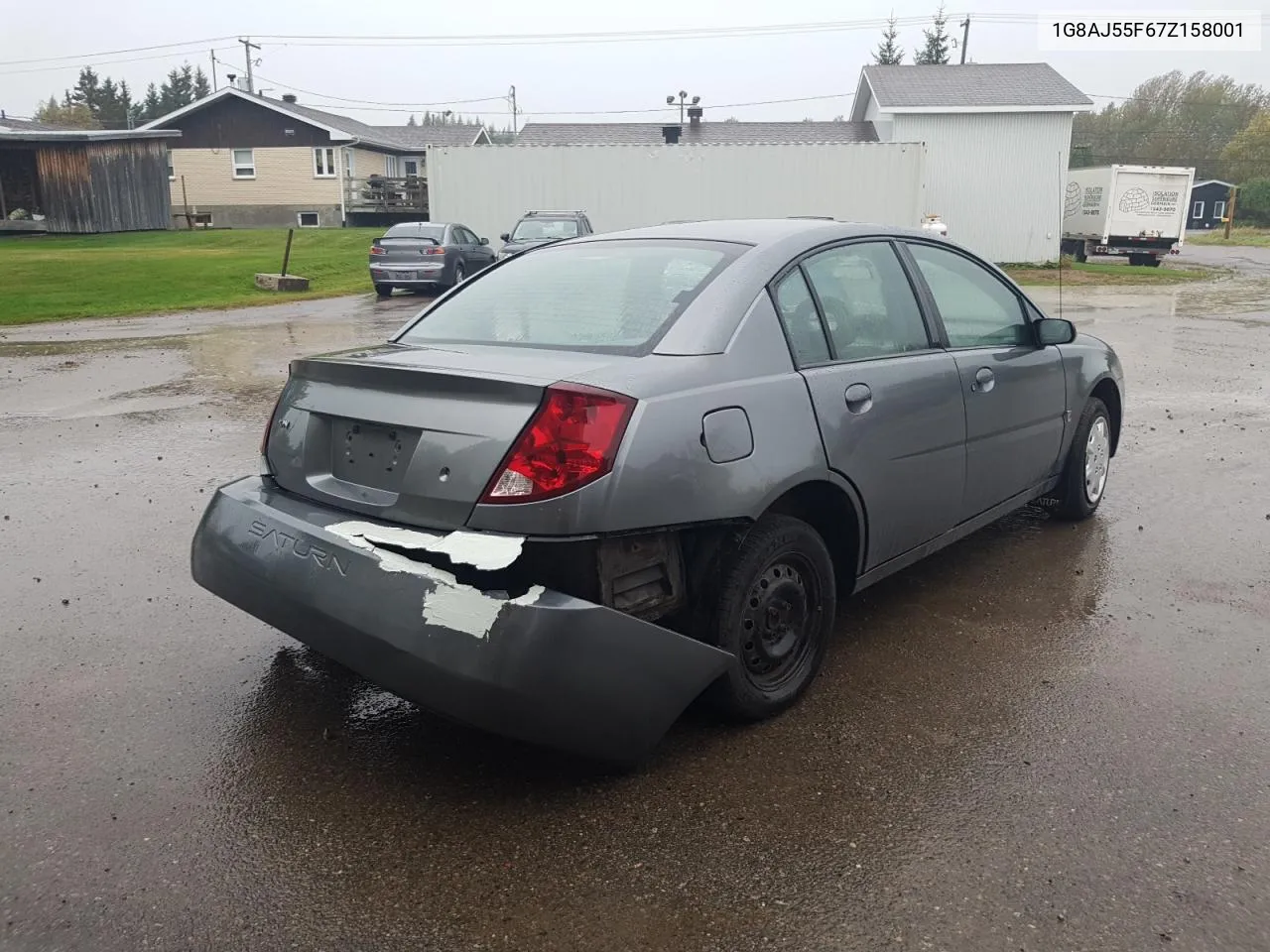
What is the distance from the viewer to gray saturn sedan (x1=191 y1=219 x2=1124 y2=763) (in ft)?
9.20

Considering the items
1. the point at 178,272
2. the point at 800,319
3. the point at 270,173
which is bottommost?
the point at 178,272

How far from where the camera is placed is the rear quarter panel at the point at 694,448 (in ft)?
9.26

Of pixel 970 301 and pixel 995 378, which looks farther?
pixel 970 301

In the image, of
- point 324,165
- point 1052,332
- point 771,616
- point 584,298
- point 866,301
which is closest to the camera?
point 771,616

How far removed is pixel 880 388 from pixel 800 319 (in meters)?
0.43

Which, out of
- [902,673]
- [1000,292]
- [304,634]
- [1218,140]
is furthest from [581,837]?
[1218,140]

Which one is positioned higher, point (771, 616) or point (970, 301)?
point (970, 301)

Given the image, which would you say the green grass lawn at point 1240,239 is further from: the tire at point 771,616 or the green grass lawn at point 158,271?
the tire at point 771,616

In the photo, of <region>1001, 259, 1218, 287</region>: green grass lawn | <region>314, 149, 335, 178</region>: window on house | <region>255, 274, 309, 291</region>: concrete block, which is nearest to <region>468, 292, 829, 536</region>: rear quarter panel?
<region>255, 274, 309, 291</region>: concrete block

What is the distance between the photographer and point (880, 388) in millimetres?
3779

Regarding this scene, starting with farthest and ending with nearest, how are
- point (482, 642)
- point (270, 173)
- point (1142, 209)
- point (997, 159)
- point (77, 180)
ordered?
1. point (270, 173)
2. point (77, 180)
3. point (1142, 209)
4. point (997, 159)
5. point (482, 642)

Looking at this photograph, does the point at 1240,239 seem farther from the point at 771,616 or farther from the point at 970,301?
the point at 771,616

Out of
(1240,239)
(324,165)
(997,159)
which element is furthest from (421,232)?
(1240,239)

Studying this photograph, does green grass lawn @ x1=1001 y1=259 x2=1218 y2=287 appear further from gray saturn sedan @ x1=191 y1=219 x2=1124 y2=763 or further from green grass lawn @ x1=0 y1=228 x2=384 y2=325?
gray saturn sedan @ x1=191 y1=219 x2=1124 y2=763
